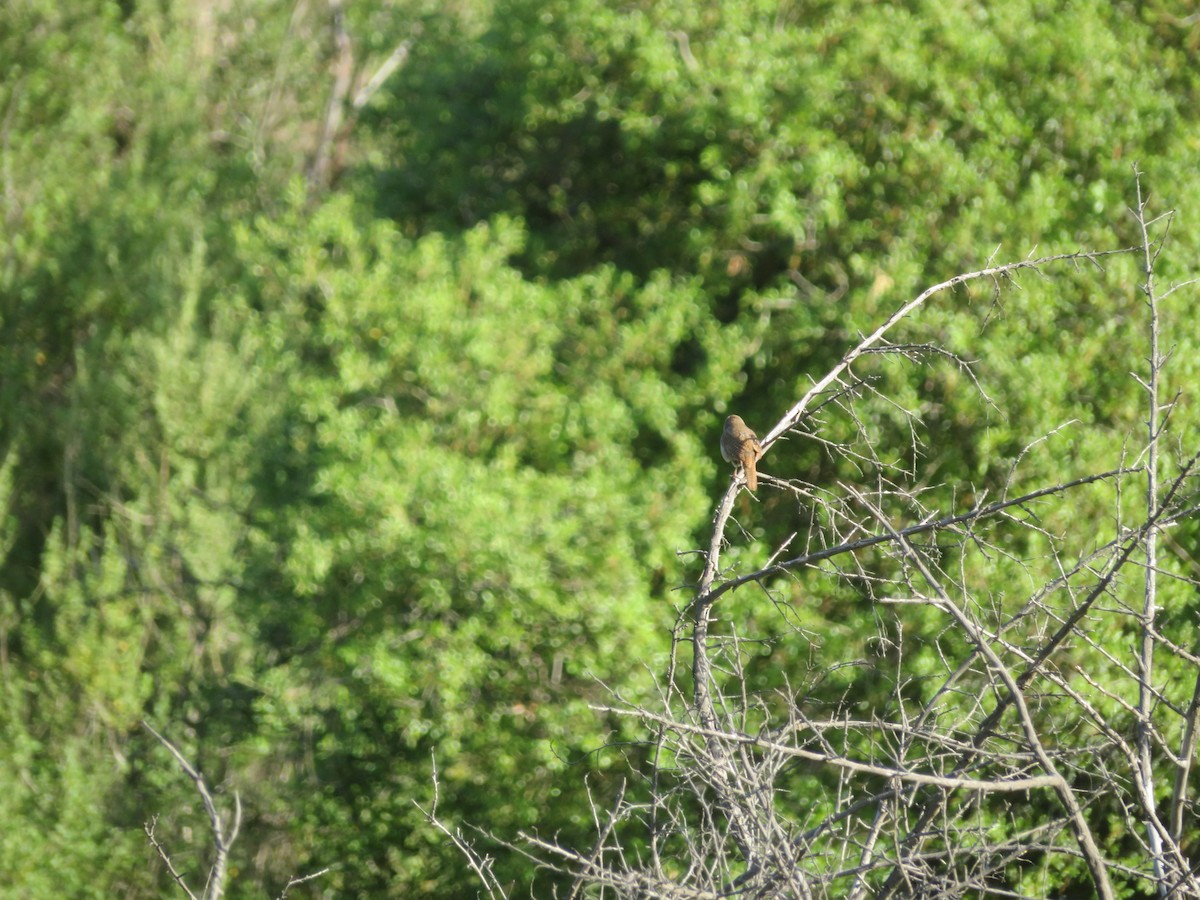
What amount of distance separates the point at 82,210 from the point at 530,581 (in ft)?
27.7

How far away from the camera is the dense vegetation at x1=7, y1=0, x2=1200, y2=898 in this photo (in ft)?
27.0

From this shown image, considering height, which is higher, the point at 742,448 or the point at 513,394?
the point at 742,448

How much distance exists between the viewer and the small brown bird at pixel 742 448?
4883 mm

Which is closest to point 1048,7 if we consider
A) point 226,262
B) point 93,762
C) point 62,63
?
point 226,262

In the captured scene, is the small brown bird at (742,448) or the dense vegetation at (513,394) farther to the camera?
the dense vegetation at (513,394)

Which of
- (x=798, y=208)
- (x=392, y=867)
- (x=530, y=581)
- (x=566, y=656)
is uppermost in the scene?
(x=798, y=208)

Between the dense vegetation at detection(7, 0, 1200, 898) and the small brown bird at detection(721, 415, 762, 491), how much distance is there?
131cm

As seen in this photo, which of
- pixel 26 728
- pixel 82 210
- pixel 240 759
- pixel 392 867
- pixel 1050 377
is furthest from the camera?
pixel 82 210

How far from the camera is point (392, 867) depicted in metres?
9.91

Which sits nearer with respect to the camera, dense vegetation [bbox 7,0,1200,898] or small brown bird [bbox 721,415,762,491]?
small brown bird [bbox 721,415,762,491]

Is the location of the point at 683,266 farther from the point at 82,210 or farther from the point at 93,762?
the point at 82,210

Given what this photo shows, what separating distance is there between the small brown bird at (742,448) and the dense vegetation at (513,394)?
1313mm

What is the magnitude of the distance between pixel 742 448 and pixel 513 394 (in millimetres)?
4346

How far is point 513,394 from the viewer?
937 centimetres
